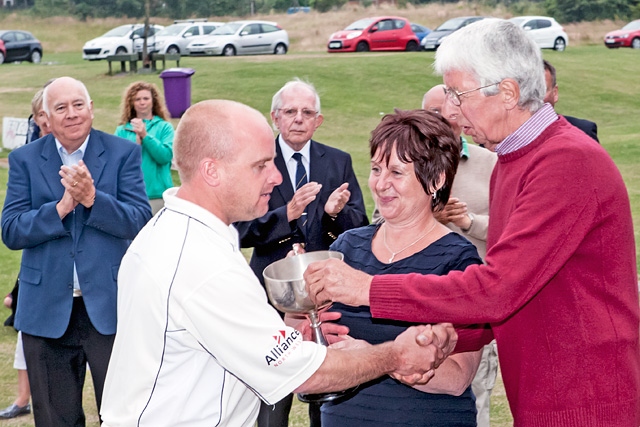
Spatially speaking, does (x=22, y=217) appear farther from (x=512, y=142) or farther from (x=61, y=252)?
(x=512, y=142)

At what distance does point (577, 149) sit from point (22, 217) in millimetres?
3342

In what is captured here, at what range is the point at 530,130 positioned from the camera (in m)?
3.25

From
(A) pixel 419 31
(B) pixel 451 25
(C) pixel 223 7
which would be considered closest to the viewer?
(B) pixel 451 25

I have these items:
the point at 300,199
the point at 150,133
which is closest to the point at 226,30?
the point at 150,133

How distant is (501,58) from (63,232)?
2.88m

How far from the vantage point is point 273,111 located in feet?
20.4

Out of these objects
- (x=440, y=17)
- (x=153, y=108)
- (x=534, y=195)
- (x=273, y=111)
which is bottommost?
(x=440, y=17)

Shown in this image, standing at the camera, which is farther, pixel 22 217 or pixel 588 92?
pixel 588 92

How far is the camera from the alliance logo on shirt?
2.90 metres

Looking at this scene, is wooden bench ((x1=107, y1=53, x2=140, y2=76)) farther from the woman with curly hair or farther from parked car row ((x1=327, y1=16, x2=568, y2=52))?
the woman with curly hair

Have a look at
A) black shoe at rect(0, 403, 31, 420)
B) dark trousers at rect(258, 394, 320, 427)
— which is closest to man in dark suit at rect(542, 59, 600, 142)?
dark trousers at rect(258, 394, 320, 427)

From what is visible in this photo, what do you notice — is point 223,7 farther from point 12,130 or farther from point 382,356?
point 382,356

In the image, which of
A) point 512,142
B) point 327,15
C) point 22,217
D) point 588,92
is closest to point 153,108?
point 22,217

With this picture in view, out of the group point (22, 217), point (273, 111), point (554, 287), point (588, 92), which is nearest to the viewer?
point (554, 287)
